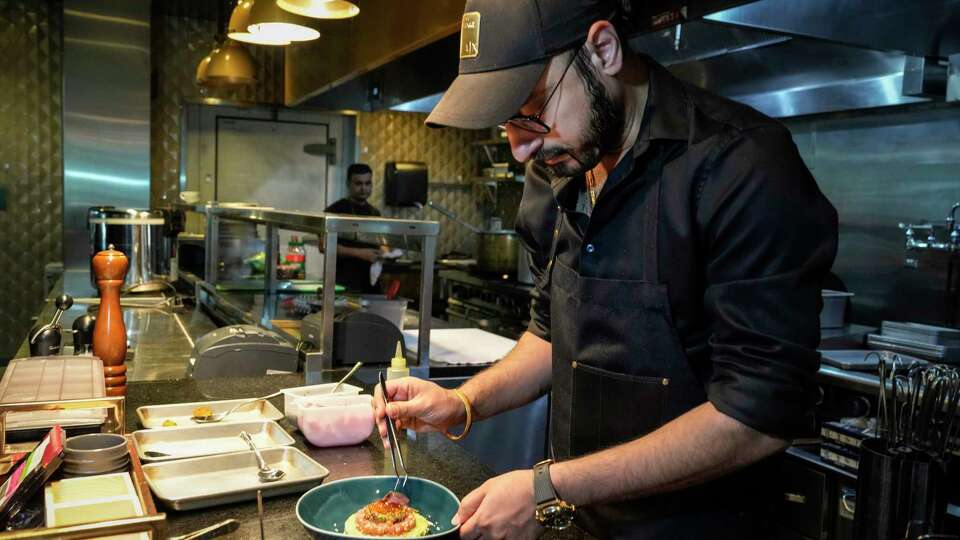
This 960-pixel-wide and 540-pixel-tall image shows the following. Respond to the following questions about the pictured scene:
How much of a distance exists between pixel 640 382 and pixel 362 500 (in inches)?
19.6

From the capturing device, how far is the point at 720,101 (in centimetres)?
131

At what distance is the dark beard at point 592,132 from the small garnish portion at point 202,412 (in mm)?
974

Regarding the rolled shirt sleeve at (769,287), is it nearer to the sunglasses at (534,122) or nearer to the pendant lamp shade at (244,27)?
the sunglasses at (534,122)

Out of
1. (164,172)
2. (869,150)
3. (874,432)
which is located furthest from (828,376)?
(164,172)

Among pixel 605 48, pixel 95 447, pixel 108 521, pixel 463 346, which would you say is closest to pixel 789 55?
pixel 463 346

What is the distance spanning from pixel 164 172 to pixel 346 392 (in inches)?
233

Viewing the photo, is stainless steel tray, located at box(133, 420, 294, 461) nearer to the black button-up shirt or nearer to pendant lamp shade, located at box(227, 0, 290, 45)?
the black button-up shirt

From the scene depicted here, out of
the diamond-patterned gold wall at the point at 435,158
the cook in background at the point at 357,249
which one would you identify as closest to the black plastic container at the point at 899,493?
the cook in background at the point at 357,249

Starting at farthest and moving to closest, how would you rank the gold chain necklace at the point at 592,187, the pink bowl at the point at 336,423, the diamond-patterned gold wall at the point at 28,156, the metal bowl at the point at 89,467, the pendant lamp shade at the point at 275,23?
the diamond-patterned gold wall at the point at 28,156 → the pendant lamp shade at the point at 275,23 → the pink bowl at the point at 336,423 → the gold chain necklace at the point at 592,187 → the metal bowl at the point at 89,467

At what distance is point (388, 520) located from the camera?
1187 mm

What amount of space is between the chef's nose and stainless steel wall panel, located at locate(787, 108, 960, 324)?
10.2ft

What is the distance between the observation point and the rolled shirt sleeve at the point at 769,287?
3.71ft

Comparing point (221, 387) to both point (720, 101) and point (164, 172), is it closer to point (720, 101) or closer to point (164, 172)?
point (720, 101)

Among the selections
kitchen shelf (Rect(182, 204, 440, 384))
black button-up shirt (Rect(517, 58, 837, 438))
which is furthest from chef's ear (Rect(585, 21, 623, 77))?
kitchen shelf (Rect(182, 204, 440, 384))
